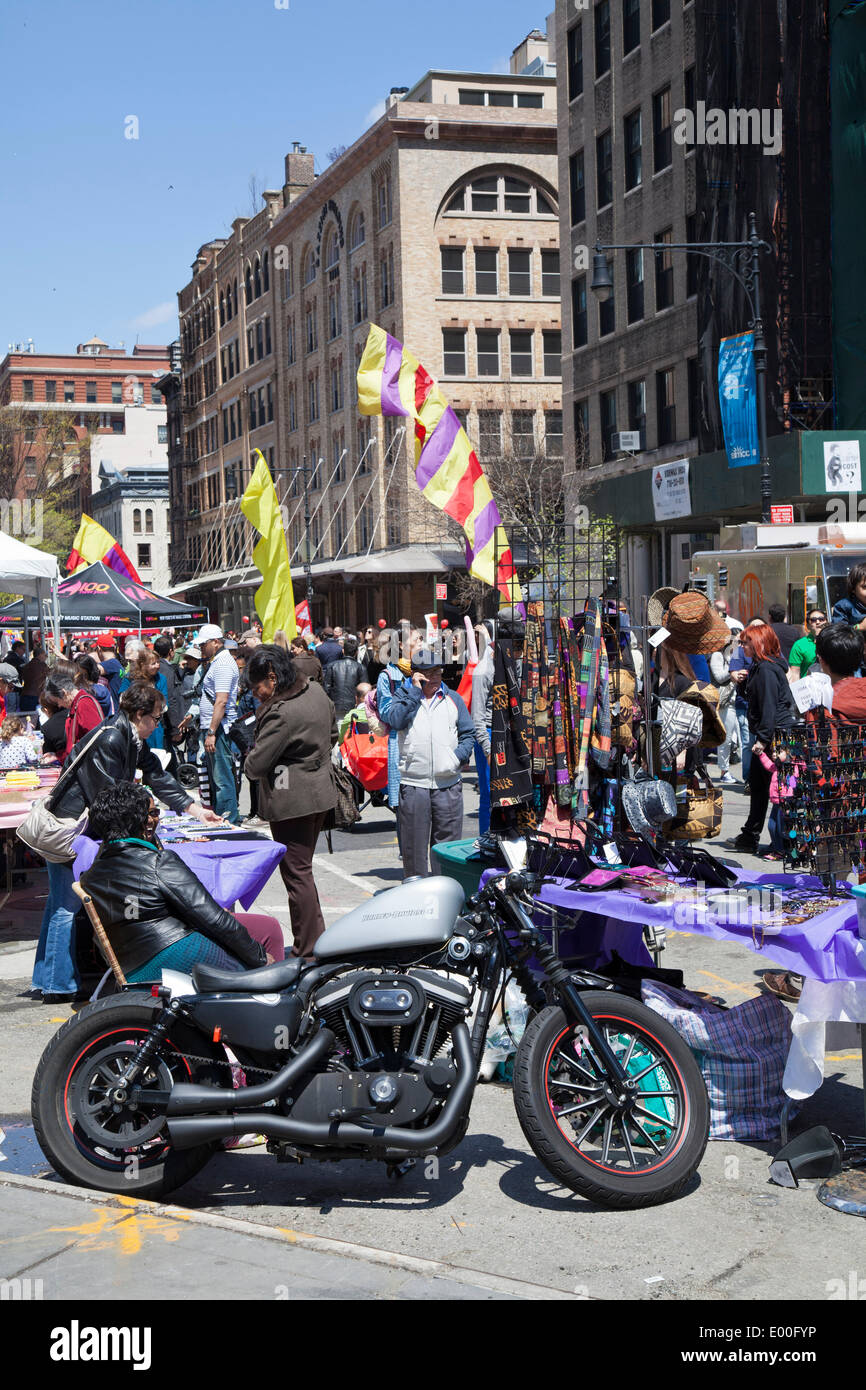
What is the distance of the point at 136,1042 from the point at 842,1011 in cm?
250

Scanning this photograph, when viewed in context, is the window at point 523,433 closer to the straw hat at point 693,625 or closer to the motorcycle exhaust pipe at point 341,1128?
the straw hat at point 693,625

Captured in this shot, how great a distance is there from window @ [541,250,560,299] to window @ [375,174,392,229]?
5.88m

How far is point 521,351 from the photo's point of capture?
2035 inches

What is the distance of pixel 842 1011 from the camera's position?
505 cm

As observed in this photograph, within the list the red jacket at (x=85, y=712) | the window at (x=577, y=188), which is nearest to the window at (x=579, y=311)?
the window at (x=577, y=188)

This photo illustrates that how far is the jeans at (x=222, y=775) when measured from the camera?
15.0 metres

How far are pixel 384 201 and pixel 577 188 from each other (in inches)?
590

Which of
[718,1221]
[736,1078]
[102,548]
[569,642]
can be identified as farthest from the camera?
[102,548]

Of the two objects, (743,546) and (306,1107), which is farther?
(743,546)

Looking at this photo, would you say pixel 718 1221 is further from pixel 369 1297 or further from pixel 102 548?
pixel 102 548

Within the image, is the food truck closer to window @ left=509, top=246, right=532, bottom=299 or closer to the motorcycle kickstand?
the motorcycle kickstand

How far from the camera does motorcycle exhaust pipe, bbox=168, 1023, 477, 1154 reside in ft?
15.8

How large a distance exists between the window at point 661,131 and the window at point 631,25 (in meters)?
1.90
